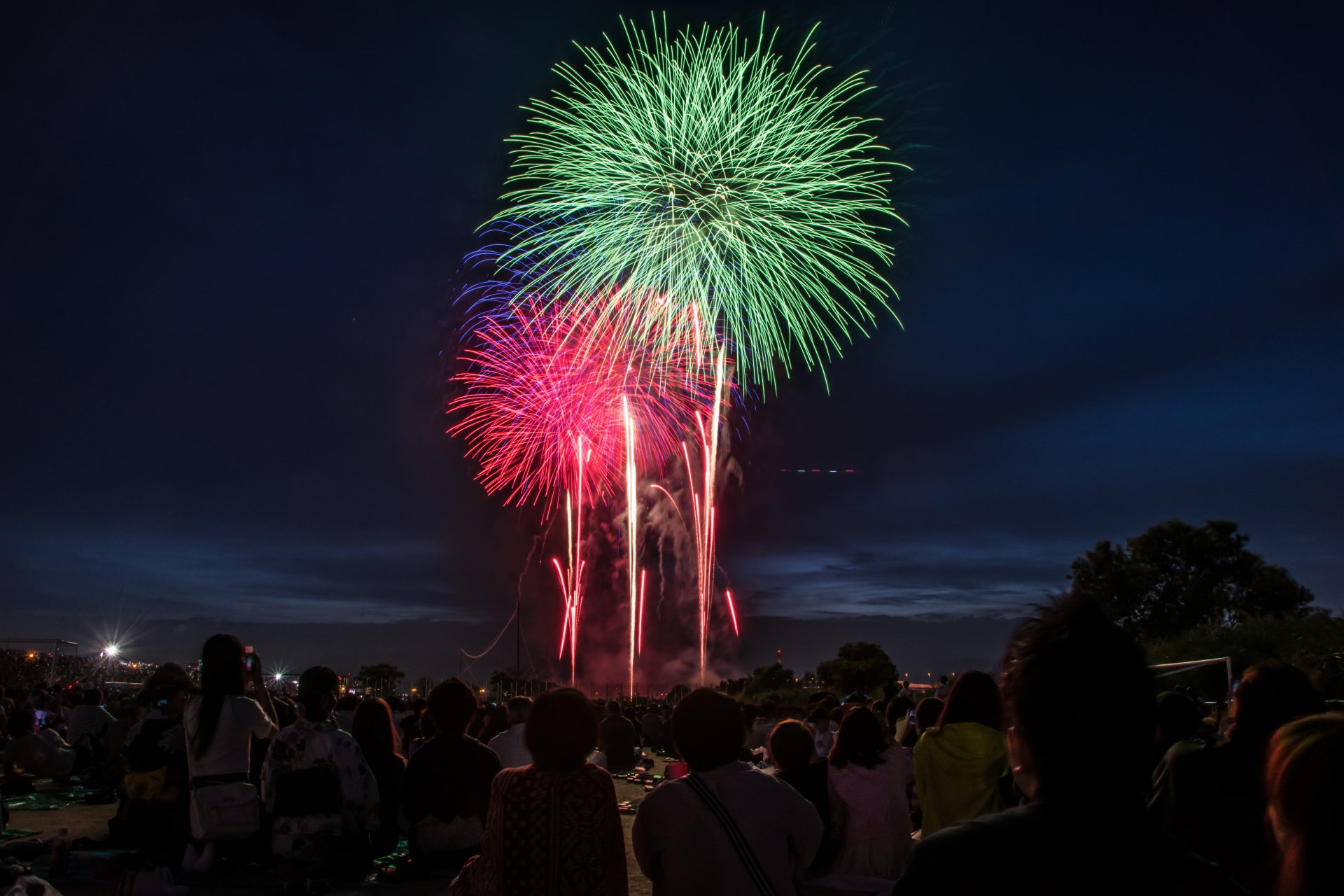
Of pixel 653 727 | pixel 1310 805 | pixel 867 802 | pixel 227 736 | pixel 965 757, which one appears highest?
pixel 1310 805

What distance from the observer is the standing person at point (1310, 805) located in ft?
6.47

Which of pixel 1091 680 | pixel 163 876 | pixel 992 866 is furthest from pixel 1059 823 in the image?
pixel 163 876

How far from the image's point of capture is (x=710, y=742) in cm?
380

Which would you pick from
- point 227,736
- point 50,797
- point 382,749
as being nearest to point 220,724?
point 227,736

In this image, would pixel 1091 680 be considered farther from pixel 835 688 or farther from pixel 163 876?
pixel 835 688

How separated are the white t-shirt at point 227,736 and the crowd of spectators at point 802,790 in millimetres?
18

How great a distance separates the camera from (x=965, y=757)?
5.43m

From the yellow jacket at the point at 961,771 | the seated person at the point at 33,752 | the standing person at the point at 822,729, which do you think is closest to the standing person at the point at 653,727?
the standing person at the point at 822,729

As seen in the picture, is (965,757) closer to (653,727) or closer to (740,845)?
(740,845)

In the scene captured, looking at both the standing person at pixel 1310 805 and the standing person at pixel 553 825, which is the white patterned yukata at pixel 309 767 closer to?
the standing person at pixel 553 825

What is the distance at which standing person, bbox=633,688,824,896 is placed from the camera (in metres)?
3.59

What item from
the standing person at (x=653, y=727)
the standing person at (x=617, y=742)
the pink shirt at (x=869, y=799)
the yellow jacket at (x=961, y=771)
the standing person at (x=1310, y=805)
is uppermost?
the standing person at (x=1310, y=805)

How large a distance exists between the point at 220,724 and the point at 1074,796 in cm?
594

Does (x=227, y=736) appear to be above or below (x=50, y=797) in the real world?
above
